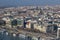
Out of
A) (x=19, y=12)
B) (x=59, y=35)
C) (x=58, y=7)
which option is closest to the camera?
(x=59, y=35)

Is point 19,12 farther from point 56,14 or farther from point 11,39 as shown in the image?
point 11,39

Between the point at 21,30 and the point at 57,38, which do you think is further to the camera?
the point at 21,30

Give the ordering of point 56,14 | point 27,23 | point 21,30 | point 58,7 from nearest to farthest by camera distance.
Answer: point 21,30, point 27,23, point 56,14, point 58,7

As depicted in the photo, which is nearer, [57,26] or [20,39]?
[20,39]

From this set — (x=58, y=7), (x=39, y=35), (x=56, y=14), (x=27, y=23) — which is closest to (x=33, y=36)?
(x=39, y=35)

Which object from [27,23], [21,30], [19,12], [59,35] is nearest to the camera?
[59,35]

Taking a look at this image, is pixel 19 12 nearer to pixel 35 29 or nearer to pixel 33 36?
pixel 35 29

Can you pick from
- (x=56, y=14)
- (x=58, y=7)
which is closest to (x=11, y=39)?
(x=56, y=14)

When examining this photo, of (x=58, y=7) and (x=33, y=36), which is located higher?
(x=33, y=36)

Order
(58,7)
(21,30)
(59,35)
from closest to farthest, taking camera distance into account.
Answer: (59,35) < (21,30) < (58,7)
